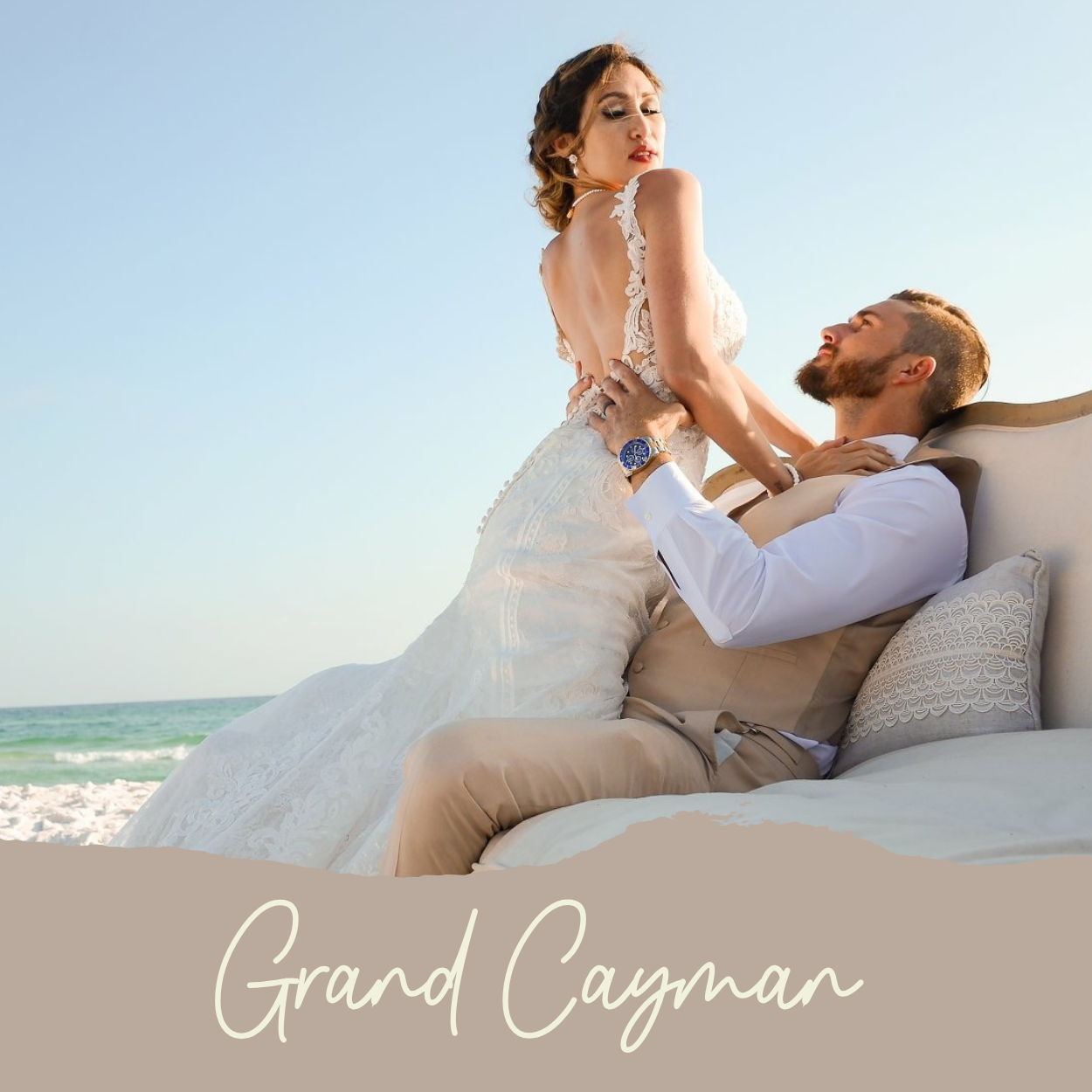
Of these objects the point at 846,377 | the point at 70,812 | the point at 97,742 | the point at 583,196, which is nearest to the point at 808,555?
the point at 846,377

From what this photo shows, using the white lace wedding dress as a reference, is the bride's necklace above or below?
above

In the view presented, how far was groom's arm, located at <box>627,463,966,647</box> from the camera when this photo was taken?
2.09 meters

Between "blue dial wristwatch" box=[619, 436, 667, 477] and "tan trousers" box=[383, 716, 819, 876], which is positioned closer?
"tan trousers" box=[383, 716, 819, 876]

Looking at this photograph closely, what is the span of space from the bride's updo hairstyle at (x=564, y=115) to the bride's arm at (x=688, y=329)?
0.35m

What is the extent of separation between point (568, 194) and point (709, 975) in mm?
2398

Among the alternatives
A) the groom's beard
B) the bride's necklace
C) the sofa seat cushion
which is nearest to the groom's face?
the groom's beard

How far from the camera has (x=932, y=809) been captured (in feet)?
5.26

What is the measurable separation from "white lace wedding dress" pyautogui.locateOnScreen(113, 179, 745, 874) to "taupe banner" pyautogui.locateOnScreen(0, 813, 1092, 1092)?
2.58 ft

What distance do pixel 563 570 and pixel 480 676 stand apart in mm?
300

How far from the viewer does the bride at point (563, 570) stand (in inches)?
93.4

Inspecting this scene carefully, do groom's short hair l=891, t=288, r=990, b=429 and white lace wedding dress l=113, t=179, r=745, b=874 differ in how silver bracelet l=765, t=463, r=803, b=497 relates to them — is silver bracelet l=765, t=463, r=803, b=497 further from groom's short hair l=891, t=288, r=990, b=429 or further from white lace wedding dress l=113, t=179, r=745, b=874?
groom's short hair l=891, t=288, r=990, b=429

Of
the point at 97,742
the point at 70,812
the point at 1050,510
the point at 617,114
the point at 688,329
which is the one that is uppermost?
the point at 617,114

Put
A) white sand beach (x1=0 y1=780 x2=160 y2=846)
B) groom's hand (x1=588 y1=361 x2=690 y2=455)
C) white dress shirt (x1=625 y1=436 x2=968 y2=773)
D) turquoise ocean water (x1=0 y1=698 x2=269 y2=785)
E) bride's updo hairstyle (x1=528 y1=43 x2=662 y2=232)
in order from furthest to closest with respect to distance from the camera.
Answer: turquoise ocean water (x1=0 y1=698 x2=269 y2=785), white sand beach (x1=0 y1=780 x2=160 y2=846), bride's updo hairstyle (x1=528 y1=43 x2=662 y2=232), groom's hand (x1=588 y1=361 x2=690 y2=455), white dress shirt (x1=625 y1=436 x2=968 y2=773)

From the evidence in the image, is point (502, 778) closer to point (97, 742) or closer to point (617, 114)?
point (617, 114)
